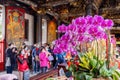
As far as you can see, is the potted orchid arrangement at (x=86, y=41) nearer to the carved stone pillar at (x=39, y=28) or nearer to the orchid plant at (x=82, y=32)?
the orchid plant at (x=82, y=32)

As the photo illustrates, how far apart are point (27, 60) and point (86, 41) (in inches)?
317

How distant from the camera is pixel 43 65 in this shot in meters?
10.4

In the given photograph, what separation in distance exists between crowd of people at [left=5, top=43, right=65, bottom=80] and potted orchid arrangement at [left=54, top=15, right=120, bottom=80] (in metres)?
5.07

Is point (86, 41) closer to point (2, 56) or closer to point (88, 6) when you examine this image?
point (88, 6)

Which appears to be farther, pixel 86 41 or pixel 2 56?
pixel 2 56

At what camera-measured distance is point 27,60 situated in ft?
33.9

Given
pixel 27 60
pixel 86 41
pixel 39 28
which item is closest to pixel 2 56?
pixel 27 60

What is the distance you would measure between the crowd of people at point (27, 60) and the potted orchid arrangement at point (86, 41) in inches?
200

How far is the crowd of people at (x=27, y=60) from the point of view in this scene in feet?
24.9

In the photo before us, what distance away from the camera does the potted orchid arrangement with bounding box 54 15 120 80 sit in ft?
7.84

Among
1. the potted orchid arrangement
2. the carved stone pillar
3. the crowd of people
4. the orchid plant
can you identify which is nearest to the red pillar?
the crowd of people

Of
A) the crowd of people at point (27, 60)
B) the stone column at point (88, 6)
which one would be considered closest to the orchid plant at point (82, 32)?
the crowd of people at point (27, 60)

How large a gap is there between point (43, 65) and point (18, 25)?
2.31m

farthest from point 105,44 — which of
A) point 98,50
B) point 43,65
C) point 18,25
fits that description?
point 18,25
